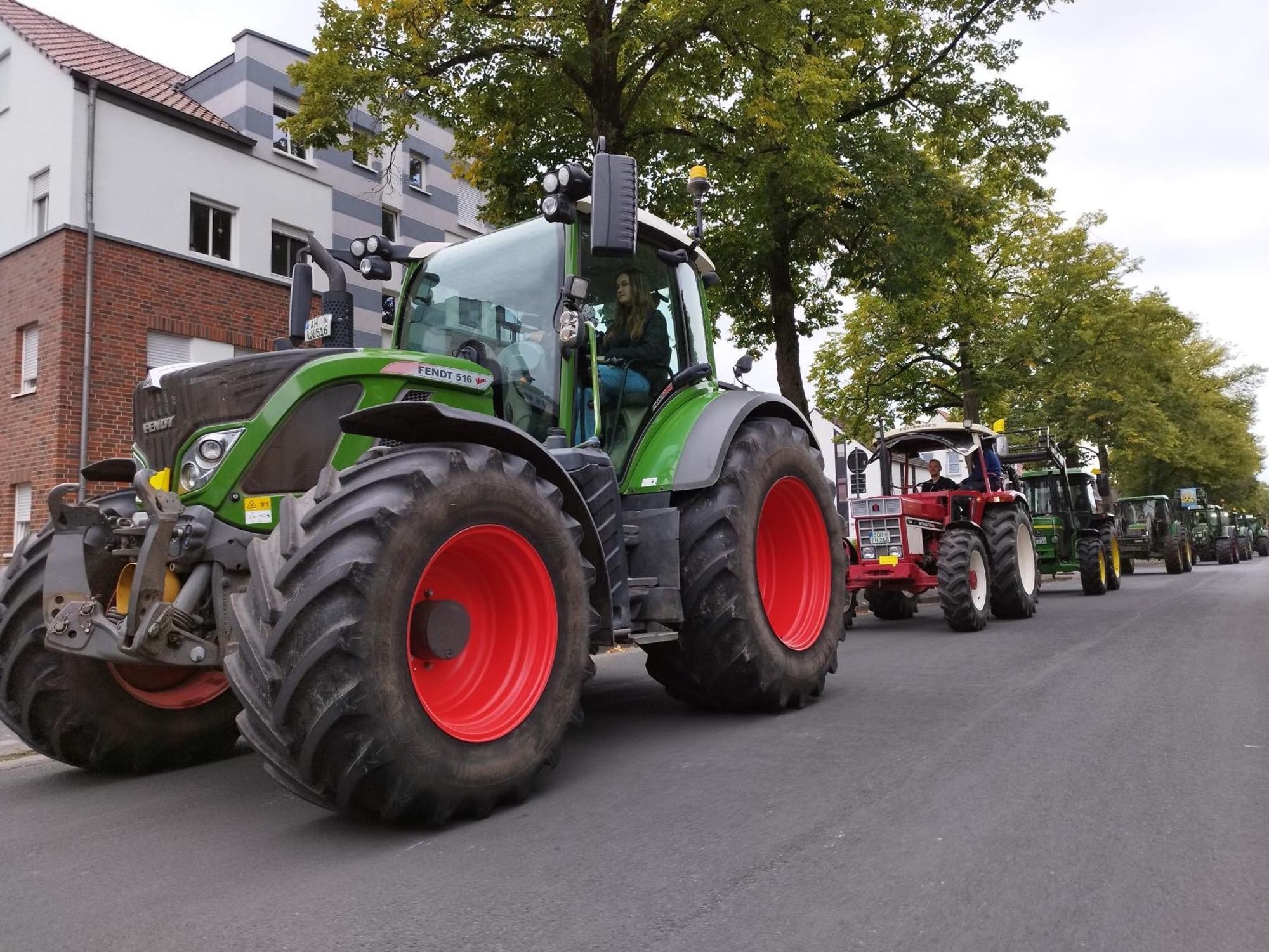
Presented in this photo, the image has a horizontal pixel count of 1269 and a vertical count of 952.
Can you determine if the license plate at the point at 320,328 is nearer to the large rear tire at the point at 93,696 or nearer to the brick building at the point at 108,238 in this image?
the large rear tire at the point at 93,696

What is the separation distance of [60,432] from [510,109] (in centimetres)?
811

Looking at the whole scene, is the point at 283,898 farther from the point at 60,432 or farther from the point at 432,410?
the point at 60,432

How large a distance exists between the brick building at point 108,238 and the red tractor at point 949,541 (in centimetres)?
768

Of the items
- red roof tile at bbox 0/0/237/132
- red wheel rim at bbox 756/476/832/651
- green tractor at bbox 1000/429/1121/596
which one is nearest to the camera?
red wheel rim at bbox 756/476/832/651

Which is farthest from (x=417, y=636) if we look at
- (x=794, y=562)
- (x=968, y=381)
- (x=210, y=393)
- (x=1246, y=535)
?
(x=1246, y=535)

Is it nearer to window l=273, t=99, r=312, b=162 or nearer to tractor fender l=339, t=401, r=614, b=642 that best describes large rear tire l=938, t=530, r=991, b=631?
tractor fender l=339, t=401, r=614, b=642

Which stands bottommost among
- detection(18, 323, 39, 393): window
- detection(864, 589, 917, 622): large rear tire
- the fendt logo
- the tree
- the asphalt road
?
the asphalt road

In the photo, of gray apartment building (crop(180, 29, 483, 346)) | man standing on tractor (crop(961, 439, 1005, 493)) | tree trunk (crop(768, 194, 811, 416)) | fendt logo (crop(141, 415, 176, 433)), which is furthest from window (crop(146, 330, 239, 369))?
fendt logo (crop(141, 415, 176, 433))

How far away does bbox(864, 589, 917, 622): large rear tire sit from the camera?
12375 millimetres

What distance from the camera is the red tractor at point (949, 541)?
10.8 m

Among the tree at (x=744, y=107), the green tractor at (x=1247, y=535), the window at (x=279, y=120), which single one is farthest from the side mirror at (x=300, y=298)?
the green tractor at (x=1247, y=535)

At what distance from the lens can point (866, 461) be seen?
505 inches

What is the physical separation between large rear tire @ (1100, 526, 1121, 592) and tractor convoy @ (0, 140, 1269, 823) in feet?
43.9

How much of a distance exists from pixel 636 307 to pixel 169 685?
292 cm
